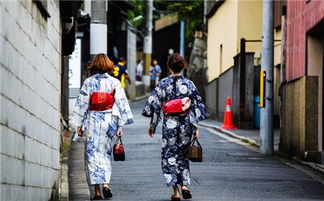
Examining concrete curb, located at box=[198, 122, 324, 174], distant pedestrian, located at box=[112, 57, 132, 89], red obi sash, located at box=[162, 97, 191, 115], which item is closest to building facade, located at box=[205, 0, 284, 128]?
concrete curb, located at box=[198, 122, 324, 174]

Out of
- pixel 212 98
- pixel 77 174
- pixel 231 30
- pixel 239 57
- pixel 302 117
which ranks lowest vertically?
pixel 77 174

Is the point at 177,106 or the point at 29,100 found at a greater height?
the point at 177,106

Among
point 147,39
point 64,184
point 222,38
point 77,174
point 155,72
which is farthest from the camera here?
point 155,72

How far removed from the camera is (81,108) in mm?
11766

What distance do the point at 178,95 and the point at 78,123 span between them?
1.32 m

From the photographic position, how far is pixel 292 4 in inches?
795

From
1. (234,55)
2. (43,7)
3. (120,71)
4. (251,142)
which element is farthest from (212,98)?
(43,7)

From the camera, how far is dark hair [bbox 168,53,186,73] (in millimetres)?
11875

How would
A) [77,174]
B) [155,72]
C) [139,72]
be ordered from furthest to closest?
[139,72] → [155,72] → [77,174]

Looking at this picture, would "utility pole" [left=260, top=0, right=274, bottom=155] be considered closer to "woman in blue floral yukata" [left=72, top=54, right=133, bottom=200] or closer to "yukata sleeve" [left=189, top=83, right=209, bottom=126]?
"yukata sleeve" [left=189, top=83, right=209, bottom=126]

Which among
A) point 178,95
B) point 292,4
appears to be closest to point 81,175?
point 178,95

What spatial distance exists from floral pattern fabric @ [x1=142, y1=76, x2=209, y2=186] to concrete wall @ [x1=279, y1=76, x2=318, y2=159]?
6.19 meters

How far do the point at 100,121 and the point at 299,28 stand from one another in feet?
28.2

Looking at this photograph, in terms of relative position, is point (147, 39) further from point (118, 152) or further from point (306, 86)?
point (118, 152)
